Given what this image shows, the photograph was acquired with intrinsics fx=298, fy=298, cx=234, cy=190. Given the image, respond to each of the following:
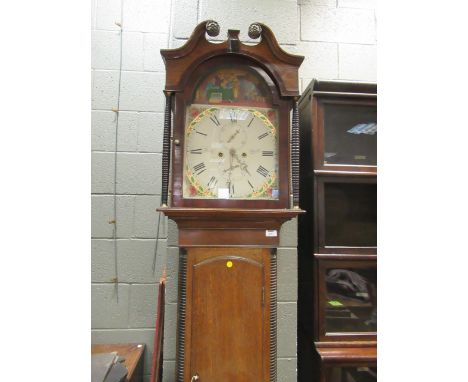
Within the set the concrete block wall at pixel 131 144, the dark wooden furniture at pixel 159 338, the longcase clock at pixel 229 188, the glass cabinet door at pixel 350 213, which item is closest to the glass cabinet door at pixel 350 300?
the glass cabinet door at pixel 350 213

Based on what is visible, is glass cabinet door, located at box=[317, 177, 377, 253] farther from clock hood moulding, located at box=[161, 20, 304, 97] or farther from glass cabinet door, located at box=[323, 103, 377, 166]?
clock hood moulding, located at box=[161, 20, 304, 97]

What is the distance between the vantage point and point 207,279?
1.01 metres

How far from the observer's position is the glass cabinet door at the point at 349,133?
1348mm

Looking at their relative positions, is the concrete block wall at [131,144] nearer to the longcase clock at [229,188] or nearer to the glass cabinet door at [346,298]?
the longcase clock at [229,188]

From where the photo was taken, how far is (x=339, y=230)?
139cm

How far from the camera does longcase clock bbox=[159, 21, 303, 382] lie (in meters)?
1.00

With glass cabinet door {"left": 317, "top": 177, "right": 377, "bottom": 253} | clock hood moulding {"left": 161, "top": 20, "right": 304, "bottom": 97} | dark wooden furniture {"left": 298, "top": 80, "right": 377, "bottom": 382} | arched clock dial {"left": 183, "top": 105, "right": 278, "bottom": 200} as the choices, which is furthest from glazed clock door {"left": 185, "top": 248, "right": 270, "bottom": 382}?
clock hood moulding {"left": 161, "top": 20, "right": 304, "bottom": 97}

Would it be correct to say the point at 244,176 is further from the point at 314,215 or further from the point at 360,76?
the point at 360,76

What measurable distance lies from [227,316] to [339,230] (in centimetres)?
69

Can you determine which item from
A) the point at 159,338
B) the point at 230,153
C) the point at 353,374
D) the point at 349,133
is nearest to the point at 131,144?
the point at 230,153

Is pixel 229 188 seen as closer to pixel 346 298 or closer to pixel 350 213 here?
pixel 350 213

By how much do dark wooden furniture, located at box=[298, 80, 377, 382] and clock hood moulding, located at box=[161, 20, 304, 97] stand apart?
1.10 feet
